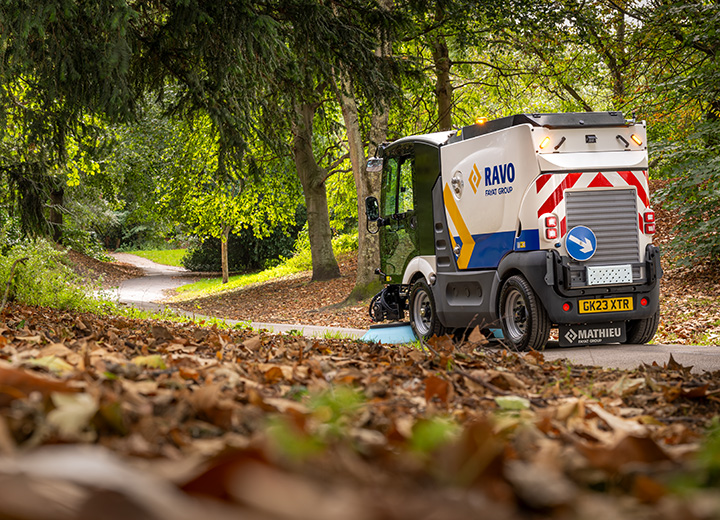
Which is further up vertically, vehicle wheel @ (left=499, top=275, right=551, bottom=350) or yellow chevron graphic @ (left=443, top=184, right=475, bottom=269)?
yellow chevron graphic @ (left=443, top=184, right=475, bottom=269)

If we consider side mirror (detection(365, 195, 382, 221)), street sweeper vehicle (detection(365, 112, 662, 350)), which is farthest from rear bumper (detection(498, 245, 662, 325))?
side mirror (detection(365, 195, 382, 221))

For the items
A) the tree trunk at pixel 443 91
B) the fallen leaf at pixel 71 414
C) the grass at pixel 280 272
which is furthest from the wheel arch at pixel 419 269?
the grass at pixel 280 272

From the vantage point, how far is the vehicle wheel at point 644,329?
8.28 meters

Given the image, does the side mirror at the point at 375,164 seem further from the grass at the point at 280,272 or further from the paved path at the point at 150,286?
the grass at the point at 280,272

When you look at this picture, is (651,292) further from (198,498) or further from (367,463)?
(198,498)

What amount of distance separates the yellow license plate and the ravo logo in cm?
162

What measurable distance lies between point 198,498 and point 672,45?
62.2 ft

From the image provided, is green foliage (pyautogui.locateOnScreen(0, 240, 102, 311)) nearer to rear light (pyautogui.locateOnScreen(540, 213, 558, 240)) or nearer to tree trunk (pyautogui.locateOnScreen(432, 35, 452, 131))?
rear light (pyautogui.locateOnScreen(540, 213, 558, 240))

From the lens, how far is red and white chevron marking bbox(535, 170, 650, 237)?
25.6ft

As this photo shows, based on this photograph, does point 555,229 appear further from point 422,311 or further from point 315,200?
point 315,200

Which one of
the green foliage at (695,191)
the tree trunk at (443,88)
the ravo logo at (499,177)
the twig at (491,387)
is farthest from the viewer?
the tree trunk at (443,88)

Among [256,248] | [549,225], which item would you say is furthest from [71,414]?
[256,248]

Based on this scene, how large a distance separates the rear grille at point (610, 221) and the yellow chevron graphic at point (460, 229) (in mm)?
1417

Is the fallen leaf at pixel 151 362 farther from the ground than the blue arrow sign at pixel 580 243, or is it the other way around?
the blue arrow sign at pixel 580 243
